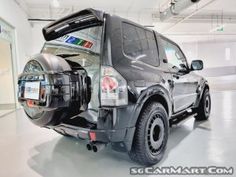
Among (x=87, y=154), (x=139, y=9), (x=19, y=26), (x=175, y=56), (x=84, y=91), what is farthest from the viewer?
(x=139, y=9)

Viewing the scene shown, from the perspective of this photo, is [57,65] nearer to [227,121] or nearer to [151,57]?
[151,57]

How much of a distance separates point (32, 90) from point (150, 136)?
1.22m

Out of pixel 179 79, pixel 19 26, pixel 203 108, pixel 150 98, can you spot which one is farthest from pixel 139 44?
pixel 19 26

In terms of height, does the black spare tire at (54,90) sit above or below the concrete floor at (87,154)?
A: above

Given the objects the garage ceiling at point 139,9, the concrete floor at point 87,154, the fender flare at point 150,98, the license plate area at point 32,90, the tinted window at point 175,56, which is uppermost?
the garage ceiling at point 139,9

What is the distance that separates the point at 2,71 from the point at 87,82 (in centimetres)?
654

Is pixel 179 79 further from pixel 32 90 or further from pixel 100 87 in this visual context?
pixel 32 90

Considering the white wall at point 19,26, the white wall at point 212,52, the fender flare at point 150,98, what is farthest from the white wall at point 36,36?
the white wall at point 212,52

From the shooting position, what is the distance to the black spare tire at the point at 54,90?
166 cm

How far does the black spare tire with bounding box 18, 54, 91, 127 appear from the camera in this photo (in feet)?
5.44

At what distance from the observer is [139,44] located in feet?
7.18

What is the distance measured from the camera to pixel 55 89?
1651 millimetres

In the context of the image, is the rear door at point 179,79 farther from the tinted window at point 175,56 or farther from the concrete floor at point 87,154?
the concrete floor at point 87,154

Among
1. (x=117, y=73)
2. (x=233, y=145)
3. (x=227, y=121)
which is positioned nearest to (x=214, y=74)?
(x=227, y=121)
